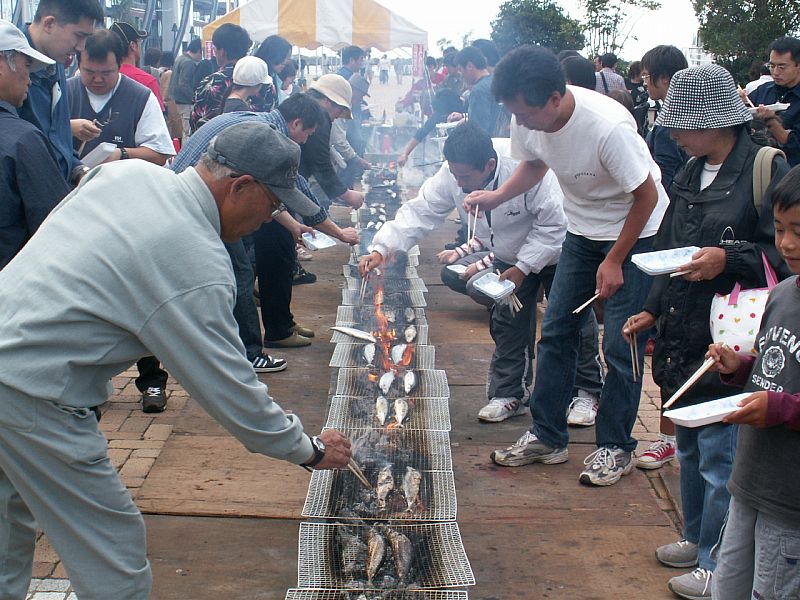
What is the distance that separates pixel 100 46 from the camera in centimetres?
549

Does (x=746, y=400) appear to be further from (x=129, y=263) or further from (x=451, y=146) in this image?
(x=451, y=146)

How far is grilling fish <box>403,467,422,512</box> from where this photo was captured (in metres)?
4.29

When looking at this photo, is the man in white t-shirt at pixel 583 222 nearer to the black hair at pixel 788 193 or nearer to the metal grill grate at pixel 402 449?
the metal grill grate at pixel 402 449

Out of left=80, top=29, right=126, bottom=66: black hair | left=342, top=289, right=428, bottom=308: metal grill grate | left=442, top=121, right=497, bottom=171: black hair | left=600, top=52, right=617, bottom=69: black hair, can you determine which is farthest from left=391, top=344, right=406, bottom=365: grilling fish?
left=600, top=52, right=617, bottom=69: black hair

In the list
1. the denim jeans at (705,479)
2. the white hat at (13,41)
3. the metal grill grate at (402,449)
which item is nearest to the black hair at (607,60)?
the metal grill grate at (402,449)

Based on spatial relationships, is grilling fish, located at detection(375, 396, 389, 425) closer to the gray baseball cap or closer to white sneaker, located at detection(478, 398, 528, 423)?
white sneaker, located at detection(478, 398, 528, 423)

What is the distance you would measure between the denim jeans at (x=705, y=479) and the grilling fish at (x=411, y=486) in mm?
1347

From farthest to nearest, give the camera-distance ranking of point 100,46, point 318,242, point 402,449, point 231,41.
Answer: point 231,41 → point 318,242 → point 100,46 → point 402,449

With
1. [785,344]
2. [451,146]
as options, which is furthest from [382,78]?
[785,344]

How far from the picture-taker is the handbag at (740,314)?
3.07 m

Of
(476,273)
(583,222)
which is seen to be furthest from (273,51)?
(583,222)

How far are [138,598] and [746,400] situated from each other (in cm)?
207

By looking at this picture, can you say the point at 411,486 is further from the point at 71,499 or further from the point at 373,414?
the point at 71,499

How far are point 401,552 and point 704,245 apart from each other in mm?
1949
